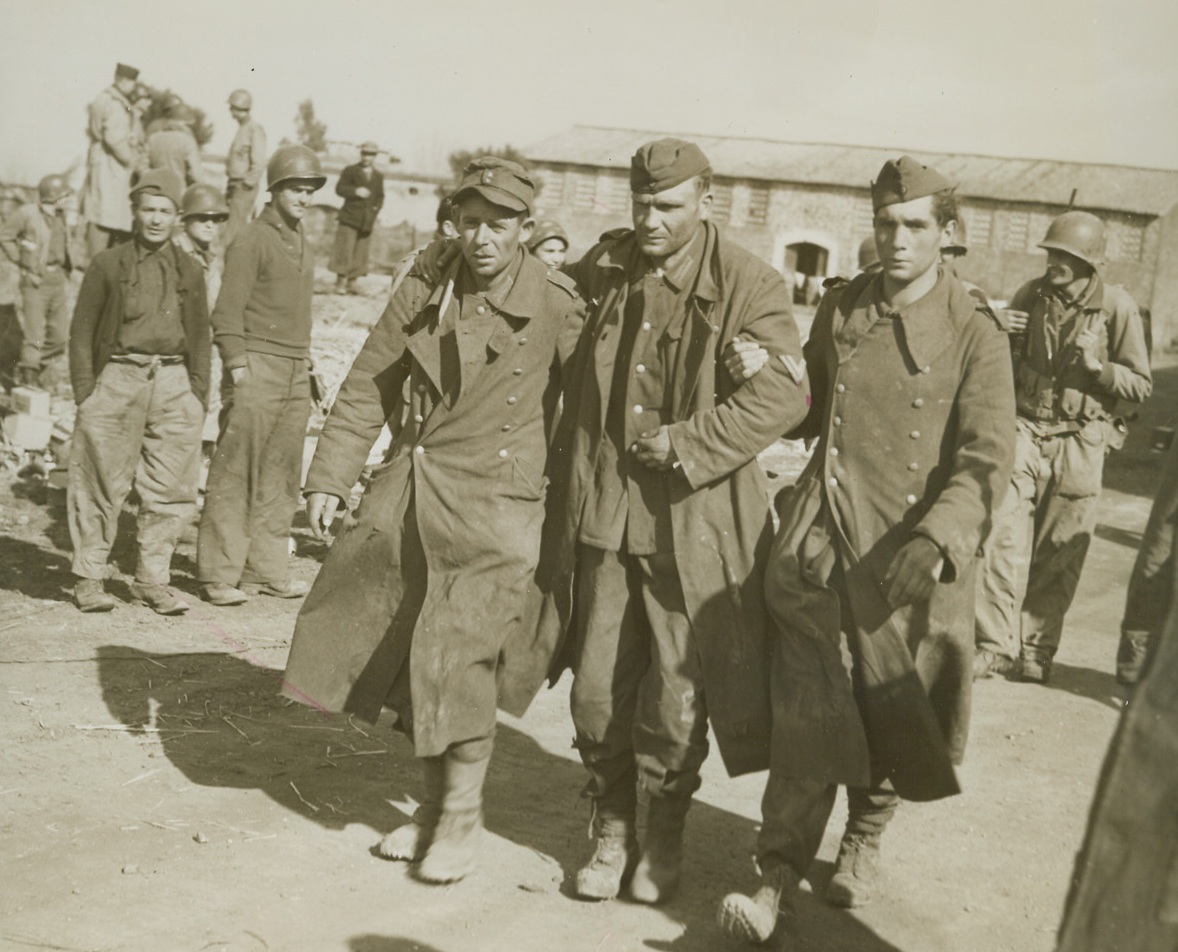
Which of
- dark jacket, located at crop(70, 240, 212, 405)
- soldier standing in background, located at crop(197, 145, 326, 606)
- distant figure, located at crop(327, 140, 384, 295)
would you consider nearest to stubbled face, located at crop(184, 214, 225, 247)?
soldier standing in background, located at crop(197, 145, 326, 606)

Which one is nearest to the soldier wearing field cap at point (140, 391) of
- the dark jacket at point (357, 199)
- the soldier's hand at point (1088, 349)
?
the soldier's hand at point (1088, 349)

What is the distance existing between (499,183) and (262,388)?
4130 millimetres

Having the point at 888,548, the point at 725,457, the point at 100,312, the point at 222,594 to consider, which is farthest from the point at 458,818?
the point at 100,312

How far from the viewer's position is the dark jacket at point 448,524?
469cm

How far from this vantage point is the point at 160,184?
7.79m

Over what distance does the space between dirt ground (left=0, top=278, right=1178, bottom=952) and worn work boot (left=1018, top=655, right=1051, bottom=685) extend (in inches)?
7.0

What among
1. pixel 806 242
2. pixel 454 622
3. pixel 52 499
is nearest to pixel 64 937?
pixel 454 622

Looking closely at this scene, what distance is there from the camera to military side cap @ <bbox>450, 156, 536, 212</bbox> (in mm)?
4656

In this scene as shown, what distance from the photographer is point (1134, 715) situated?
1.85m

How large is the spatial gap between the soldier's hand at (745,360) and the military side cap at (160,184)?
4467mm

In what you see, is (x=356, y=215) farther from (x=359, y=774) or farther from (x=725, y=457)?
(x=725, y=457)

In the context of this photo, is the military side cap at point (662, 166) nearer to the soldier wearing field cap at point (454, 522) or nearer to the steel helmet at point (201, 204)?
the soldier wearing field cap at point (454, 522)

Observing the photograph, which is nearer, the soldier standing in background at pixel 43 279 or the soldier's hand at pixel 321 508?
the soldier's hand at pixel 321 508

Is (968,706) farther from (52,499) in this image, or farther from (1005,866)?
(52,499)
